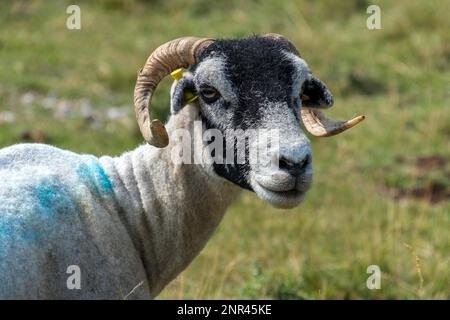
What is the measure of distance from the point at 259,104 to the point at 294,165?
47cm

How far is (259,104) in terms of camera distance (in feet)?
18.6

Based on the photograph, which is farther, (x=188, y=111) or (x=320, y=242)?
(x=320, y=242)

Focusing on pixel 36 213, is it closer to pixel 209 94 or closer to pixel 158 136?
pixel 158 136

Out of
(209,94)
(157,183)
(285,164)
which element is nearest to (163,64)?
(209,94)

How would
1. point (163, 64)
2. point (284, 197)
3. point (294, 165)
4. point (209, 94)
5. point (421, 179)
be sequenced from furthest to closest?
point (421, 179) → point (163, 64) → point (209, 94) → point (284, 197) → point (294, 165)

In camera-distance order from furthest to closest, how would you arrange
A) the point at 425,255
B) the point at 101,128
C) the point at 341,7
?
the point at 341,7 < the point at 101,128 < the point at 425,255

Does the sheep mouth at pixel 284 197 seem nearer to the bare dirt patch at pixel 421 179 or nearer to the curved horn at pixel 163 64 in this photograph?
the curved horn at pixel 163 64

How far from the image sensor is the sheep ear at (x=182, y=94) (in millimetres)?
5891

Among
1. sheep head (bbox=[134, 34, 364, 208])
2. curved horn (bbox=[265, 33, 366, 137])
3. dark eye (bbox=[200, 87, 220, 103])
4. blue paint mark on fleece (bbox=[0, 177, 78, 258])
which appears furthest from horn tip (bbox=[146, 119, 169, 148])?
curved horn (bbox=[265, 33, 366, 137])

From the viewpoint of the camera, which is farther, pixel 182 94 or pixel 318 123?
pixel 318 123

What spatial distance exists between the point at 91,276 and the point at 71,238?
0.24 meters

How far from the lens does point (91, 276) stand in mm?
5547
